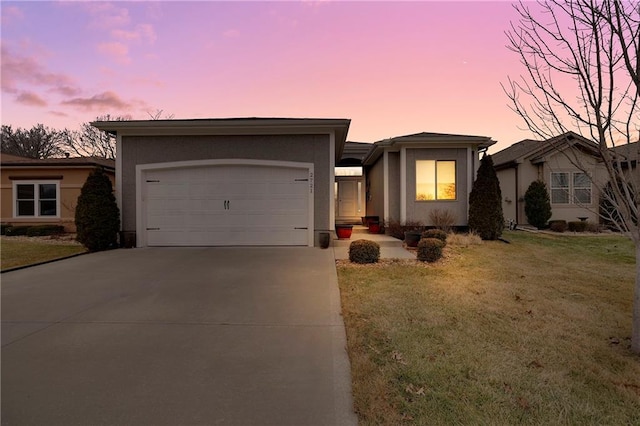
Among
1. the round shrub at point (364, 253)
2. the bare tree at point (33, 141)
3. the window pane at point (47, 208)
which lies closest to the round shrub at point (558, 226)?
the round shrub at point (364, 253)

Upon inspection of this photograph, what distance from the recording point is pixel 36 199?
599 inches

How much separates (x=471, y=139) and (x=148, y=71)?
38.4ft

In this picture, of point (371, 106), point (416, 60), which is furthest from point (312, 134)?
point (371, 106)

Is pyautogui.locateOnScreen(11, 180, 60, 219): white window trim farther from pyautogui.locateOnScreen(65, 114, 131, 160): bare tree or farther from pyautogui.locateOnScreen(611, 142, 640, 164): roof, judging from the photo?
pyautogui.locateOnScreen(611, 142, 640, 164): roof

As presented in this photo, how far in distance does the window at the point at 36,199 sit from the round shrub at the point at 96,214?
8.09m

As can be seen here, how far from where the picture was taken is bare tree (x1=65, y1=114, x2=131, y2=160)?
3019 cm

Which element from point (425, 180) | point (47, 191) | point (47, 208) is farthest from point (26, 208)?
point (425, 180)

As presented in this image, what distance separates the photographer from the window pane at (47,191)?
15258 mm

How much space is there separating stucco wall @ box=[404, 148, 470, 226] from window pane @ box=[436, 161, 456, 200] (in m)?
0.16

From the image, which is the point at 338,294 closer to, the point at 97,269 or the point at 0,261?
the point at 97,269

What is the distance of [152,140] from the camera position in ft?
32.7

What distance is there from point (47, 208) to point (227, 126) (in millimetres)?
11660

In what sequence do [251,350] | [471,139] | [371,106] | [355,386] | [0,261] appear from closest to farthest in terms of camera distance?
[355,386]
[251,350]
[0,261]
[471,139]
[371,106]

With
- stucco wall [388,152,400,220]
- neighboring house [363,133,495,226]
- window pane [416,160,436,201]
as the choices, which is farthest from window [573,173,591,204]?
stucco wall [388,152,400,220]
